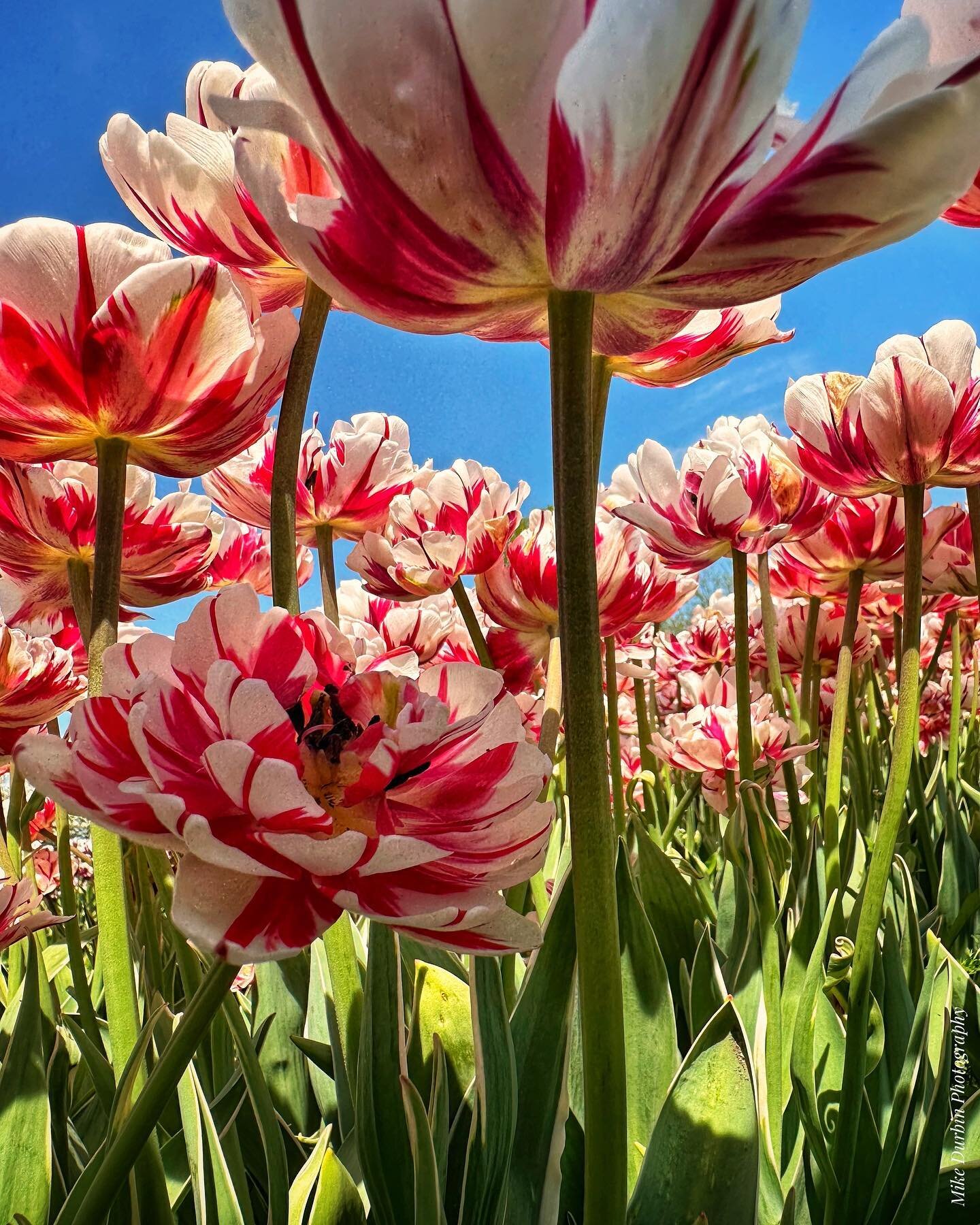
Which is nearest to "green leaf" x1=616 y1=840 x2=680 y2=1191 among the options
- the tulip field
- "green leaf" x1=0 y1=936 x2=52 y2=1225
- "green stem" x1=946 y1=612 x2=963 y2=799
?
the tulip field

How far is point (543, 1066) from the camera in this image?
1.45 feet

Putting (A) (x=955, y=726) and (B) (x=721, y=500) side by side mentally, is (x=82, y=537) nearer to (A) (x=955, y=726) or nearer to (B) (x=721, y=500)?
(B) (x=721, y=500)

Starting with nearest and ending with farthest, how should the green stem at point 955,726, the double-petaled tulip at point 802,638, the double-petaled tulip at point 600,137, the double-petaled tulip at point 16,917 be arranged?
the double-petaled tulip at point 600,137 < the double-petaled tulip at point 16,917 < the green stem at point 955,726 < the double-petaled tulip at point 802,638

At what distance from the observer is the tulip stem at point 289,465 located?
451 mm

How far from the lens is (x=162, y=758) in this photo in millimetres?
278

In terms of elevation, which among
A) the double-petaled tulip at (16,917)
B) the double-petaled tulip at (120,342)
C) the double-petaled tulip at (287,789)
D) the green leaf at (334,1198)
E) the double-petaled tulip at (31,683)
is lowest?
the green leaf at (334,1198)

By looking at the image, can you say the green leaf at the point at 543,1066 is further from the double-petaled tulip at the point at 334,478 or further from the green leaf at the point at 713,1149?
the double-petaled tulip at the point at 334,478

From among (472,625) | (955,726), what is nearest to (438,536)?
(472,625)

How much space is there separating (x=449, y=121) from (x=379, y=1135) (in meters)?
0.41

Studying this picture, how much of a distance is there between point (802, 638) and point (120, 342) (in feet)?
4.56

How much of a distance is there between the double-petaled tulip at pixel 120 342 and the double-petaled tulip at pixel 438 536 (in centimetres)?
46

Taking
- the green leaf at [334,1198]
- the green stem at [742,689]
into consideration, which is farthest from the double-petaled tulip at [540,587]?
the green leaf at [334,1198]

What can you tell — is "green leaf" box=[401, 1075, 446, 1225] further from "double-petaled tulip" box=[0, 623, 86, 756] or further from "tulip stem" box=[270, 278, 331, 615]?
"double-petaled tulip" box=[0, 623, 86, 756]

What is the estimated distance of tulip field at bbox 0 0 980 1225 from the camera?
0.25 m
